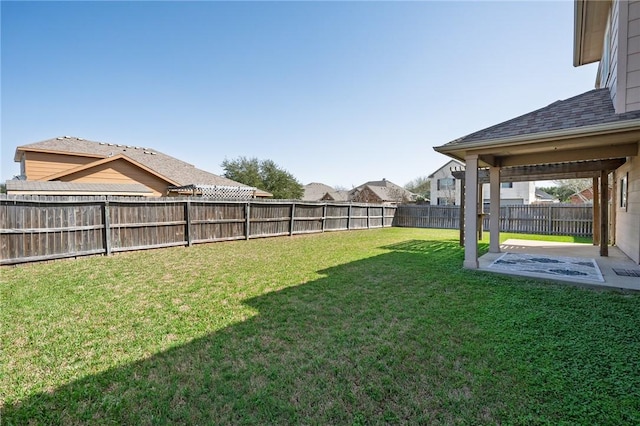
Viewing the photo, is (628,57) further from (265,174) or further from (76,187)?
(265,174)

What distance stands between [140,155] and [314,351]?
16.9 meters

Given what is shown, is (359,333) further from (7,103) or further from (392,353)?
(7,103)

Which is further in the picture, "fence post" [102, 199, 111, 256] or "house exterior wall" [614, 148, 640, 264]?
"fence post" [102, 199, 111, 256]

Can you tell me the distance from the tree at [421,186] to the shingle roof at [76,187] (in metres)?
37.2

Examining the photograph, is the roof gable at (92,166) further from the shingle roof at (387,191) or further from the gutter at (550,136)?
the shingle roof at (387,191)

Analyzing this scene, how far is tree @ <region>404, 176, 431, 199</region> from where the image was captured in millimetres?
44853

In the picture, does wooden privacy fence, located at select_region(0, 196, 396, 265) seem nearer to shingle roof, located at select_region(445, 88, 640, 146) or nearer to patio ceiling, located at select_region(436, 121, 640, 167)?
patio ceiling, located at select_region(436, 121, 640, 167)

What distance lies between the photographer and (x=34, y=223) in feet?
19.5

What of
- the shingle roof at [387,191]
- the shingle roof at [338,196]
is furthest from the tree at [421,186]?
the shingle roof at [338,196]

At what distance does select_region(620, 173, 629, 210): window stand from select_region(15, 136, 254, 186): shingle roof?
1632 centimetres

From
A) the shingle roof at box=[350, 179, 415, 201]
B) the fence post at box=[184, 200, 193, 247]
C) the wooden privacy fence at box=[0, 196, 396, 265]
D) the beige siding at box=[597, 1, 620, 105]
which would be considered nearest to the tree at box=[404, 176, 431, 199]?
the shingle roof at box=[350, 179, 415, 201]

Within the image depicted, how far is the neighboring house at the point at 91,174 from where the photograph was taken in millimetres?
11366

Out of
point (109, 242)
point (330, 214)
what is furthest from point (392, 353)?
point (330, 214)

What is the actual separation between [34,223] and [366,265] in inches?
271
